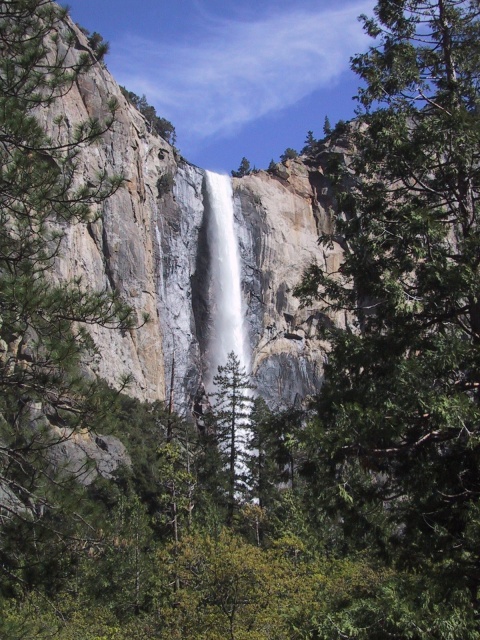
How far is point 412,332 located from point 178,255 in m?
42.8

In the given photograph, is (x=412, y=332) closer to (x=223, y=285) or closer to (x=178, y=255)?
(x=178, y=255)

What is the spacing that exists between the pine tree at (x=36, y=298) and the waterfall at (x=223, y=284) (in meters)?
41.2

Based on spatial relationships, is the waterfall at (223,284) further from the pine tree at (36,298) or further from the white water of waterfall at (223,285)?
the pine tree at (36,298)

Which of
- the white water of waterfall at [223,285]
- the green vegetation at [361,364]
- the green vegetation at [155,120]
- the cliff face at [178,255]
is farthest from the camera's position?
the green vegetation at [155,120]

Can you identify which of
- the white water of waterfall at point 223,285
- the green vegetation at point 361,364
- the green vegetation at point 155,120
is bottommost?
the green vegetation at point 361,364

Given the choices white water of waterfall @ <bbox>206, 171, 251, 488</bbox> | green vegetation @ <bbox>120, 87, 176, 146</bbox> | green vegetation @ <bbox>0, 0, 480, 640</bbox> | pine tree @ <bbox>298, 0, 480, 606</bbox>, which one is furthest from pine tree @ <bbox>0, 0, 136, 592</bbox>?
green vegetation @ <bbox>120, 87, 176, 146</bbox>

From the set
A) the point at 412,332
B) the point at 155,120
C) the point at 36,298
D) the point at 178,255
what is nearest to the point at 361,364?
the point at 412,332

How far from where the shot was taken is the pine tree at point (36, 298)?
739 cm

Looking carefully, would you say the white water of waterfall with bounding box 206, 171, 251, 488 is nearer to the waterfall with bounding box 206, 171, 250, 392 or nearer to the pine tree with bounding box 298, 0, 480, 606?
the waterfall with bounding box 206, 171, 250, 392

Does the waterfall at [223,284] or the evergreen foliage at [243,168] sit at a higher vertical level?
the evergreen foliage at [243,168]

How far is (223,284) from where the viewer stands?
52.9 metres

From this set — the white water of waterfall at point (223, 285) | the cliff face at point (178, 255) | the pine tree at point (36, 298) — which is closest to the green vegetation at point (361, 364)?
the pine tree at point (36, 298)

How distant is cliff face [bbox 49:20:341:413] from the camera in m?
42.0

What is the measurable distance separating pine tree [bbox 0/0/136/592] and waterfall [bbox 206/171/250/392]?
41.2 meters
